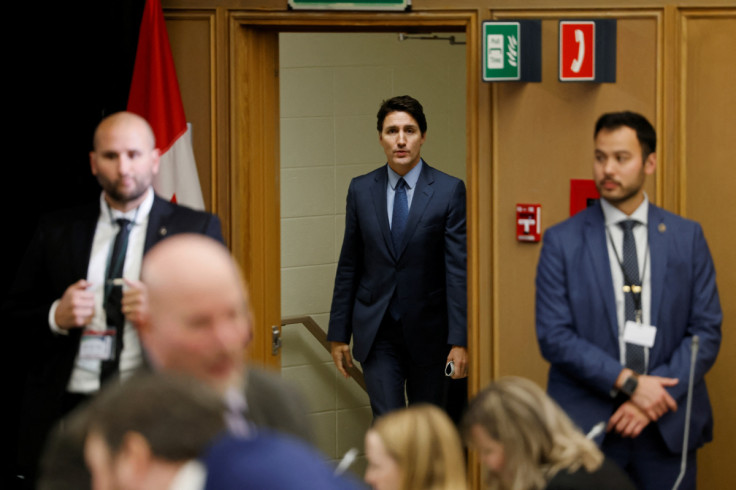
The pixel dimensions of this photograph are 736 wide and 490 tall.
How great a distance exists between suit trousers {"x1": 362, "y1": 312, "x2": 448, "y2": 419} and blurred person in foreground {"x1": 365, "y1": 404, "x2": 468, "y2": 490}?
85.1 inches

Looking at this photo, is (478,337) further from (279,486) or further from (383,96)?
(279,486)

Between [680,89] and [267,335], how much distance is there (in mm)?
1888

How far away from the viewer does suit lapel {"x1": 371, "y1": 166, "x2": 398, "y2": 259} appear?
468 cm

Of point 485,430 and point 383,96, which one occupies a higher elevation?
point 383,96

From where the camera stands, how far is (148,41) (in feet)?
13.4

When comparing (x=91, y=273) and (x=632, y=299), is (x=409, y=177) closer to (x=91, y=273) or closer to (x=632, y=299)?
(x=632, y=299)

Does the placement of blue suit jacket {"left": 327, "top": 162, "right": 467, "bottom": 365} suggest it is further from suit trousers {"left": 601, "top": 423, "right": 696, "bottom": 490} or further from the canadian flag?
suit trousers {"left": 601, "top": 423, "right": 696, "bottom": 490}

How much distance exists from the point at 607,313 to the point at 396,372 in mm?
1414

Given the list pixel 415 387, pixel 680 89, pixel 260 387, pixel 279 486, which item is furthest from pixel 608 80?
pixel 279 486

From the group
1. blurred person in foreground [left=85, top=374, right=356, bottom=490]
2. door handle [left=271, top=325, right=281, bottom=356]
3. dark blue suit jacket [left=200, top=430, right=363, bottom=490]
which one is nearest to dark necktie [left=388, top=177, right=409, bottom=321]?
door handle [left=271, top=325, right=281, bottom=356]

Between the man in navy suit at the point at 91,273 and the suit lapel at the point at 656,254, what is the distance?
4.36 feet

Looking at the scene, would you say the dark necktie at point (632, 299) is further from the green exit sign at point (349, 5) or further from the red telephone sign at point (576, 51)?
the green exit sign at point (349, 5)

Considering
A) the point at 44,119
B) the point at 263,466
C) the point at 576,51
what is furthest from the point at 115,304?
the point at 263,466

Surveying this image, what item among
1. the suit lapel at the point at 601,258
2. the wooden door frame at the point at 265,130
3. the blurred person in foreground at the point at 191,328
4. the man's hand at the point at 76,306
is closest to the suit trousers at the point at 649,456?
the suit lapel at the point at 601,258
